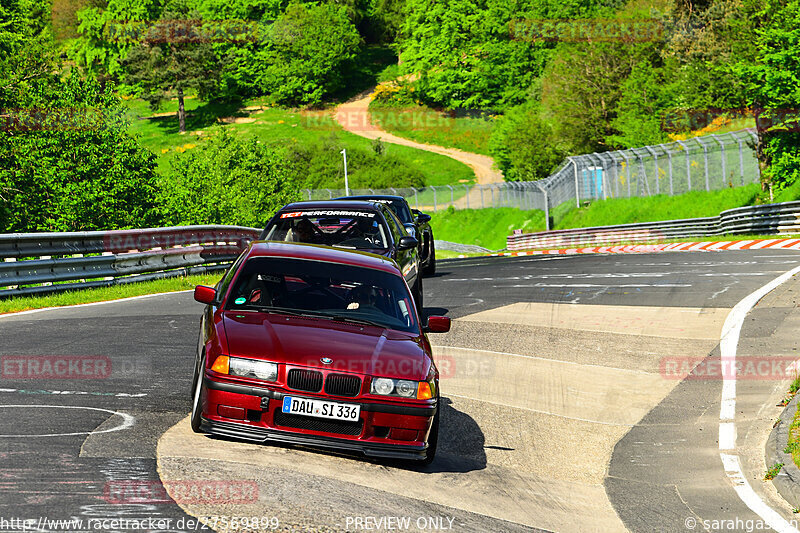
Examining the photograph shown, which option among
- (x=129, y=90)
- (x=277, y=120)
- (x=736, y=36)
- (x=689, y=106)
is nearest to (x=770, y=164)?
(x=736, y=36)

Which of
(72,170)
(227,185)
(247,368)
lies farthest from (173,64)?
(247,368)

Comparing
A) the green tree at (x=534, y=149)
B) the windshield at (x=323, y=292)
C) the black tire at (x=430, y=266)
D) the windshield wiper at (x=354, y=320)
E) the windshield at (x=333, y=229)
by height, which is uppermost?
the windshield at (x=323, y=292)

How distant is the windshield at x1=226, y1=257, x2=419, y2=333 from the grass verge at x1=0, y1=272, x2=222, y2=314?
28.4 feet

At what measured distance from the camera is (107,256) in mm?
19438

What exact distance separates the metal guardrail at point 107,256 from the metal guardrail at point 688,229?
19.0 metres

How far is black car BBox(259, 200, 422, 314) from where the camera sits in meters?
12.2

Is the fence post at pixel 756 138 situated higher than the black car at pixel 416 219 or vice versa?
the black car at pixel 416 219

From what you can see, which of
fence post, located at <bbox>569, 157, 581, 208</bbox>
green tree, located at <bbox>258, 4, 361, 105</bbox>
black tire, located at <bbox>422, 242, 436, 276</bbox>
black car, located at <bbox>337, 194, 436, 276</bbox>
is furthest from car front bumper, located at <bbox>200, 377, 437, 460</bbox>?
green tree, located at <bbox>258, 4, 361, 105</bbox>

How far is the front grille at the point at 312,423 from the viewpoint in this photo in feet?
22.0

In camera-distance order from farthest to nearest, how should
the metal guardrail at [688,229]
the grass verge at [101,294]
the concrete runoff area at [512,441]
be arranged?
the metal guardrail at [688,229]
the grass verge at [101,294]
the concrete runoff area at [512,441]

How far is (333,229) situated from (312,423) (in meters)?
6.31

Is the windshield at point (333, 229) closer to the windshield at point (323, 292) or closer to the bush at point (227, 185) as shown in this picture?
the windshield at point (323, 292)

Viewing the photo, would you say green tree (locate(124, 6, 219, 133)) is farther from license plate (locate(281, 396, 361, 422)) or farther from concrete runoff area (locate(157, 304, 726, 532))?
license plate (locate(281, 396, 361, 422))

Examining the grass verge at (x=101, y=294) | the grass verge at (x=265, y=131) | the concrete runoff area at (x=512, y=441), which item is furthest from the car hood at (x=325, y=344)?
the grass verge at (x=265, y=131)
